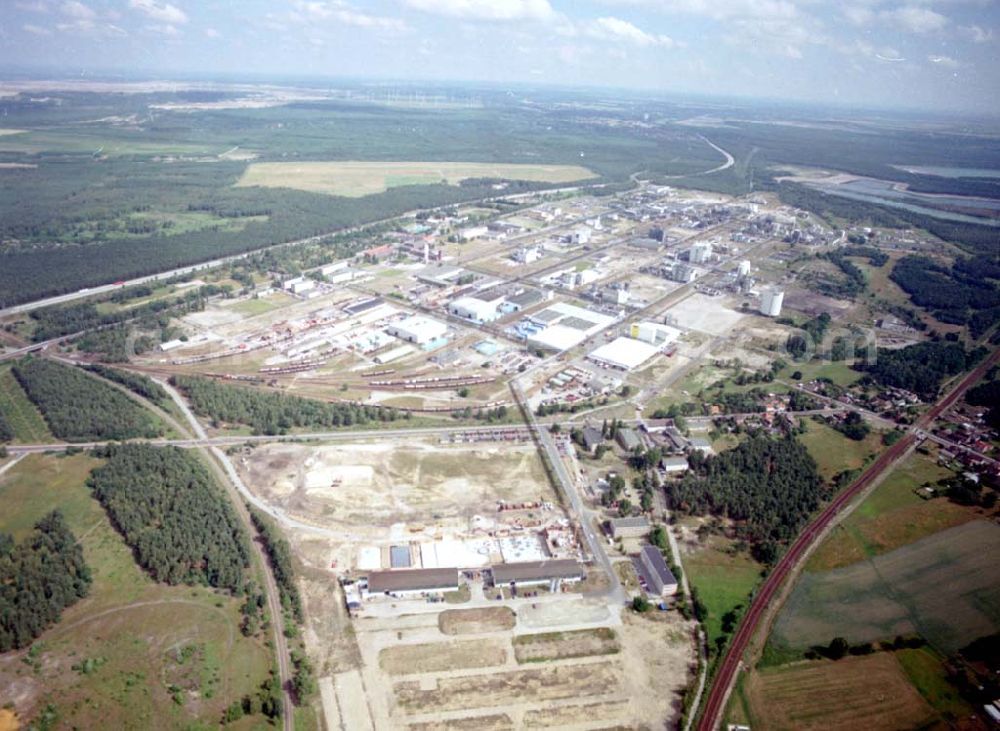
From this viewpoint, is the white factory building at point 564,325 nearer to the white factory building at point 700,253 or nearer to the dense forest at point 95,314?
the white factory building at point 700,253

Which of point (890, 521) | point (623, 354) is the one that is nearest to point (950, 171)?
point (623, 354)

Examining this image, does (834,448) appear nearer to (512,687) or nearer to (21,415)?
(512,687)

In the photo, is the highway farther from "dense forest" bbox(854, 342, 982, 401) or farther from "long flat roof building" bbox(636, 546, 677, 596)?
"long flat roof building" bbox(636, 546, 677, 596)

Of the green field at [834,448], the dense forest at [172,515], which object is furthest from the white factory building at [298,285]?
the green field at [834,448]

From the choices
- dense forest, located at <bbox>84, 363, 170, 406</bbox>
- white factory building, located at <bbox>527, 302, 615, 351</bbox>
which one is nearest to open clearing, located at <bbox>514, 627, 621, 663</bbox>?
white factory building, located at <bbox>527, 302, 615, 351</bbox>

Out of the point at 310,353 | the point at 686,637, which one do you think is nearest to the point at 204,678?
the point at 686,637

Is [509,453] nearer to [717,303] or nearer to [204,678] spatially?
[204,678]
